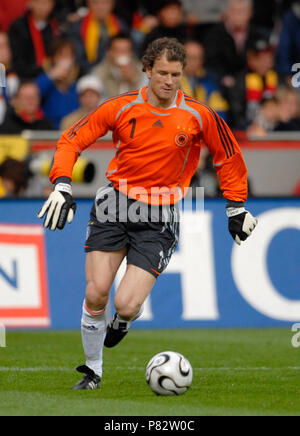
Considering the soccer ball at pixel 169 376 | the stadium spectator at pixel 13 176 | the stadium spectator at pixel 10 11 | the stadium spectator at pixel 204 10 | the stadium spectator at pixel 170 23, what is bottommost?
the soccer ball at pixel 169 376

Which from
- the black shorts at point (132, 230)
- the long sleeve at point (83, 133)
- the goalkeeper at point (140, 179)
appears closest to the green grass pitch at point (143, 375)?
the goalkeeper at point (140, 179)

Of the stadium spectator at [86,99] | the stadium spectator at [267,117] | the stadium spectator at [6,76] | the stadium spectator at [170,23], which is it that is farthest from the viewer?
the stadium spectator at [170,23]

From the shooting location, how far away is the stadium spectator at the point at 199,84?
569 inches

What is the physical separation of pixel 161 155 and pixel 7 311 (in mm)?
4296

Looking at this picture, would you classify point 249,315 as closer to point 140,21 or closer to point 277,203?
point 277,203

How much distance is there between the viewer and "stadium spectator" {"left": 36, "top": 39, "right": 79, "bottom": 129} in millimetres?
14023

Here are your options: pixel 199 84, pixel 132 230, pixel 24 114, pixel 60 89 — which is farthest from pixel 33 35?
pixel 132 230

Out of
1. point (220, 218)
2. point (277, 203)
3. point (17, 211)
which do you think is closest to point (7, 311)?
point (17, 211)

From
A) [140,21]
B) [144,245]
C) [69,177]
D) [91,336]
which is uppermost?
[140,21]

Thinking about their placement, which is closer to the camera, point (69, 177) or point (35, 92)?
point (69, 177)

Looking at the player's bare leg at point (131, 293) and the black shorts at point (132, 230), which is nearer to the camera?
the player's bare leg at point (131, 293)

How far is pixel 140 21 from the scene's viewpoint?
16156 millimetres

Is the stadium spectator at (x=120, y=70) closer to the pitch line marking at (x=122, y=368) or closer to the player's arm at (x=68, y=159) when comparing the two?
the pitch line marking at (x=122, y=368)

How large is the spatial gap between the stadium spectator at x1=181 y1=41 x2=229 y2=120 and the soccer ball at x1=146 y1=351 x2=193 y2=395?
7798 millimetres
